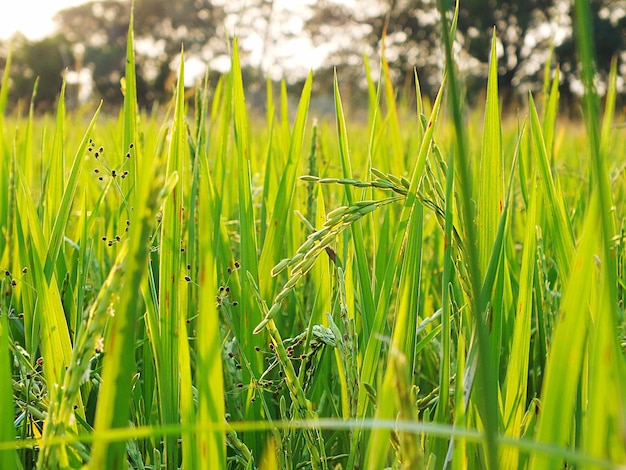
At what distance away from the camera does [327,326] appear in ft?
2.10

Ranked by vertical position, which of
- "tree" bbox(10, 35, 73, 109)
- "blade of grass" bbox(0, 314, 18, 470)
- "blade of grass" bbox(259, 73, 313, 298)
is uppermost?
"tree" bbox(10, 35, 73, 109)

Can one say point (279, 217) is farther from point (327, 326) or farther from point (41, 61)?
point (41, 61)

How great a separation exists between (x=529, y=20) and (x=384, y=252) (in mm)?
24503

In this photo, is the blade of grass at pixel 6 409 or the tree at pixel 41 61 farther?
the tree at pixel 41 61

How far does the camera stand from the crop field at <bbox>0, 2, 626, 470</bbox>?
0.28m

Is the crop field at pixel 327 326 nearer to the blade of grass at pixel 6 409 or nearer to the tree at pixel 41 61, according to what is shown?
the blade of grass at pixel 6 409

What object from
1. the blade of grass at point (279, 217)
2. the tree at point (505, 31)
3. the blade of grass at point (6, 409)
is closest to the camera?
the blade of grass at point (6, 409)

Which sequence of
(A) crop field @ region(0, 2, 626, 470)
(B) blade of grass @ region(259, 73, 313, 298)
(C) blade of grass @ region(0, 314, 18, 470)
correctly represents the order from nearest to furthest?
(A) crop field @ region(0, 2, 626, 470), (C) blade of grass @ region(0, 314, 18, 470), (B) blade of grass @ region(259, 73, 313, 298)

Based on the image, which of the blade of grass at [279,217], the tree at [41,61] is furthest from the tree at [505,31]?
the blade of grass at [279,217]

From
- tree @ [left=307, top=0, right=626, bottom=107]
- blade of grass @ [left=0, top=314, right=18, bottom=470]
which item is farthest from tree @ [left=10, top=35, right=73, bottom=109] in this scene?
blade of grass @ [left=0, top=314, right=18, bottom=470]

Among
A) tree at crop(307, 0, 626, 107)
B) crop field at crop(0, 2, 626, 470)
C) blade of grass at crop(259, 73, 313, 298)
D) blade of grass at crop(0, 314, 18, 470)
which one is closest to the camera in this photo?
crop field at crop(0, 2, 626, 470)

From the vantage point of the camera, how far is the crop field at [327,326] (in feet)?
0.91

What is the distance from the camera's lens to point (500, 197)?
22.9 inches

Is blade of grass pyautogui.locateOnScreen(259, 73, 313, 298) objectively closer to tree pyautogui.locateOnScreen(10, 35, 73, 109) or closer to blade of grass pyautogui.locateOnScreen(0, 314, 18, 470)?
blade of grass pyautogui.locateOnScreen(0, 314, 18, 470)
